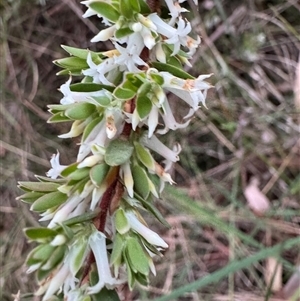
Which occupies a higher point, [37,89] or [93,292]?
[93,292]

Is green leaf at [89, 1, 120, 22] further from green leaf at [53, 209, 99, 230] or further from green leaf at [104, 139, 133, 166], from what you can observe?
green leaf at [53, 209, 99, 230]

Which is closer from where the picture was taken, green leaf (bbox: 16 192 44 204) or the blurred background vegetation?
green leaf (bbox: 16 192 44 204)

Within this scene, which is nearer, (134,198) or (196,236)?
(134,198)

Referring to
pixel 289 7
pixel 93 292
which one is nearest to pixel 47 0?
pixel 289 7

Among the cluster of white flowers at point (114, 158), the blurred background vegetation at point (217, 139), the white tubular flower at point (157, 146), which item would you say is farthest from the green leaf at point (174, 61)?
the blurred background vegetation at point (217, 139)

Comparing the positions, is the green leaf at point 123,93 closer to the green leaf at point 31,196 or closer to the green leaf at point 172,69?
the green leaf at point 172,69

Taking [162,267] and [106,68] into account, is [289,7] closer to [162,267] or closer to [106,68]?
[162,267]

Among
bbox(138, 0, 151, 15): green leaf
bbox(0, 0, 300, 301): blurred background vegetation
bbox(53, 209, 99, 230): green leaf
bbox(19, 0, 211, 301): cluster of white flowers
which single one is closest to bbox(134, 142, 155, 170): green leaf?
bbox(19, 0, 211, 301): cluster of white flowers
